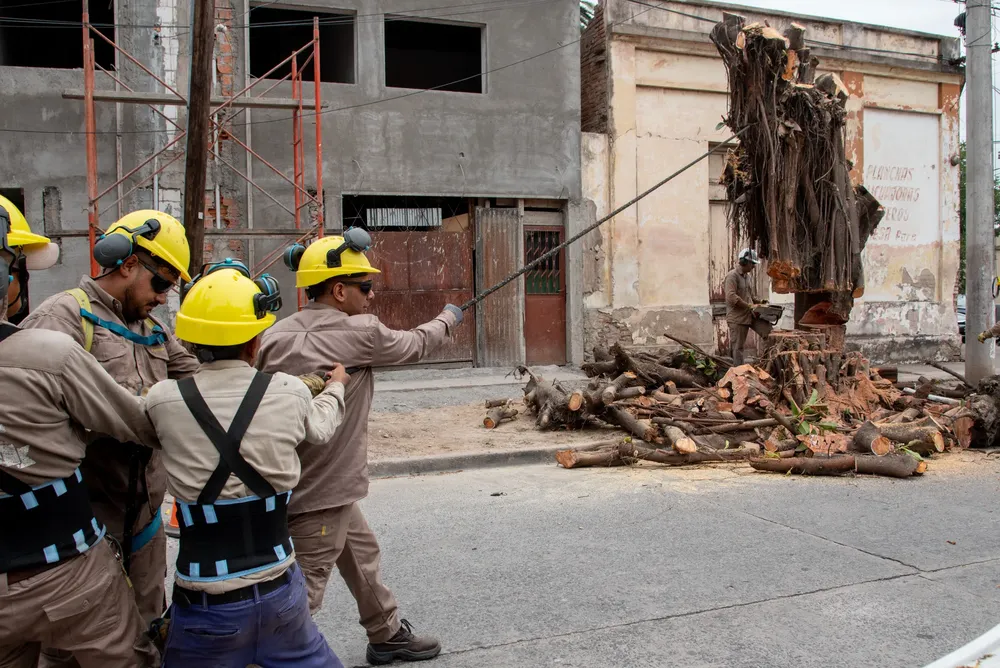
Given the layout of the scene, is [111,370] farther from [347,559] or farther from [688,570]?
[688,570]

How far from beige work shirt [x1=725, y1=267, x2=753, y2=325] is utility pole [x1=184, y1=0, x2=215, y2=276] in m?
7.60

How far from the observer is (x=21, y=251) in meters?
2.62

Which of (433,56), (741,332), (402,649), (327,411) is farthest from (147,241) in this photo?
(433,56)

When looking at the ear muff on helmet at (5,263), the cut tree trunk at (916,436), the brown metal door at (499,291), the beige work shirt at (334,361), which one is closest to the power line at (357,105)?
the brown metal door at (499,291)

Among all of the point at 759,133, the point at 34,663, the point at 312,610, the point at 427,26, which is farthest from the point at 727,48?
the point at 34,663

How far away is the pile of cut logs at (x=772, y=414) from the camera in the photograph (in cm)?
759

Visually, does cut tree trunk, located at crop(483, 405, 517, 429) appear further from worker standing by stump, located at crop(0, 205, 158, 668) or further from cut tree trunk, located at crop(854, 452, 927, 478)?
worker standing by stump, located at crop(0, 205, 158, 668)

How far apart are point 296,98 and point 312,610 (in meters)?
9.86

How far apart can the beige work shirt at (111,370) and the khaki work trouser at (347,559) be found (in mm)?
537

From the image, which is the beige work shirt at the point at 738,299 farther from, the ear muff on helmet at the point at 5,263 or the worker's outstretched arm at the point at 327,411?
the ear muff on helmet at the point at 5,263

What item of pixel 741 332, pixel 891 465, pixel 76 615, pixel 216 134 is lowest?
pixel 891 465

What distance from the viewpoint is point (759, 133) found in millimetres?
9500

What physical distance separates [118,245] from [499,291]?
11.3 m

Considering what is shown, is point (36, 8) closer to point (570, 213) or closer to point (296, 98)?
point (296, 98)
